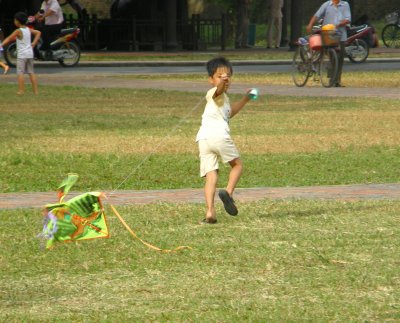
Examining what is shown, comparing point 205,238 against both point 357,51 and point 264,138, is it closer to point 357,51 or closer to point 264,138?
point 264,138

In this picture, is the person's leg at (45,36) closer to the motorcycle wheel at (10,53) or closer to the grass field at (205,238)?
the motorcycle wheel at (10,53)

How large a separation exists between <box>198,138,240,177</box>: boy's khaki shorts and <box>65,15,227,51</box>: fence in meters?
30.1

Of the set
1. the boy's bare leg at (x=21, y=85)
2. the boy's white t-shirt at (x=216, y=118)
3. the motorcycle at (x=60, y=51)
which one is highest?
the boy's white t-shirt at (x=216, y=118)

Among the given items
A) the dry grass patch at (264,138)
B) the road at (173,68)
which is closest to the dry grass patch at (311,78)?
the road at (173,68)

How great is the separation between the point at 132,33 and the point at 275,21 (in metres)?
6.98

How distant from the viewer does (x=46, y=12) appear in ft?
103

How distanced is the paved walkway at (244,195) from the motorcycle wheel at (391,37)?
34285 mm

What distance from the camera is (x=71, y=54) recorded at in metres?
32.0

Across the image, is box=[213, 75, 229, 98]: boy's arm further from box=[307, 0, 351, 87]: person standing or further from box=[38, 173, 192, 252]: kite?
box=[307, 0, 351, 87]: person standing

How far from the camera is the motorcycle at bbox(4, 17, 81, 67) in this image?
3092 centimetres

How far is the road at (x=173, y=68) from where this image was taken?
1190 inches

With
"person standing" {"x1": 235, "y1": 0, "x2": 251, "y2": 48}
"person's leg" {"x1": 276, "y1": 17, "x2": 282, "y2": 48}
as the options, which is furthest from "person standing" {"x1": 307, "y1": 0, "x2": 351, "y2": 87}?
"person's leg" {"x1": 276, "y1": 17, "x2": 282, "y2": 48}

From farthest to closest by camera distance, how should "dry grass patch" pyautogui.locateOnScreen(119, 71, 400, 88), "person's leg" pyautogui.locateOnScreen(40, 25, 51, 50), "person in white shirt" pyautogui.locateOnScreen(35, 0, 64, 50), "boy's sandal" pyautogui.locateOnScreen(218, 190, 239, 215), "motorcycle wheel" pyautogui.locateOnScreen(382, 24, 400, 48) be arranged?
"motorcycle wheel" pyautogui.locateOnScreen(382, 24, 400, 48) < "person in white shirt" pyautogui.locateOnScreen(35, 0, 64, 50) < "person's leg" pyautogui.locateOnScreen(40, 25, 51, 50) < "dry grass patch" pyautogui.locateOnScreen(119, 71, 400, 88) < "boy's sandal" pyautogui.locateOnScreen(218, 190, 239, 215)

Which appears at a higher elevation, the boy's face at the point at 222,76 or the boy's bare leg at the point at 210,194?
the boy's face at the point at 222,76
